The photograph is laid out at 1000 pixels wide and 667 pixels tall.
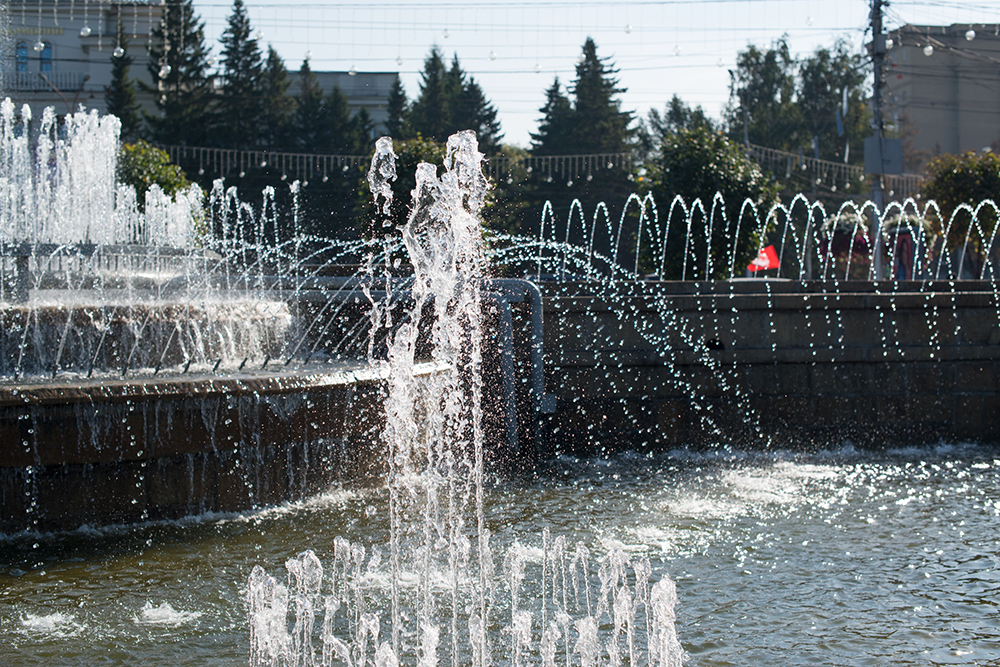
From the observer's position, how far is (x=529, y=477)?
754 cm

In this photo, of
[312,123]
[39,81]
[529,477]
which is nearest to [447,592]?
[529,477]

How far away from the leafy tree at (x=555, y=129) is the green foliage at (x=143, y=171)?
79.5 ft

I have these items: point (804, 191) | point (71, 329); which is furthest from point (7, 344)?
point (804, 191)

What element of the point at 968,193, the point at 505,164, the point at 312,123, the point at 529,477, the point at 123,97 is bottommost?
the point at 529,477

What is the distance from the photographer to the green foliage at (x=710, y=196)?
49.4 ft

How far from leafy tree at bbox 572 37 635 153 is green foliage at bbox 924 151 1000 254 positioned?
24.1 meters

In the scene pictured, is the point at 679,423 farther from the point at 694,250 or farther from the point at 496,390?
the point at 694,250

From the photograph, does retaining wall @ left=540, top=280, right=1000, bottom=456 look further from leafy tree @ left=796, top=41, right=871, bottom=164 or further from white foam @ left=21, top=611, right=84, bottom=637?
leafy tree @ left=796, top=41, right=871, bottom=164

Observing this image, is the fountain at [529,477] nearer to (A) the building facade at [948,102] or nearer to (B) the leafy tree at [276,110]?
(B) the leafy tree at [276,110]

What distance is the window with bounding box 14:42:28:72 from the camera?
3491 centimetres

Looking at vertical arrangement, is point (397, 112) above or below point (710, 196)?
above

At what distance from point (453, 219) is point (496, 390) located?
2.14m

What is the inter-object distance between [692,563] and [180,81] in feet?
135

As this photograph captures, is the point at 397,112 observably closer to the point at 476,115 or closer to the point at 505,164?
the point at 476,115
